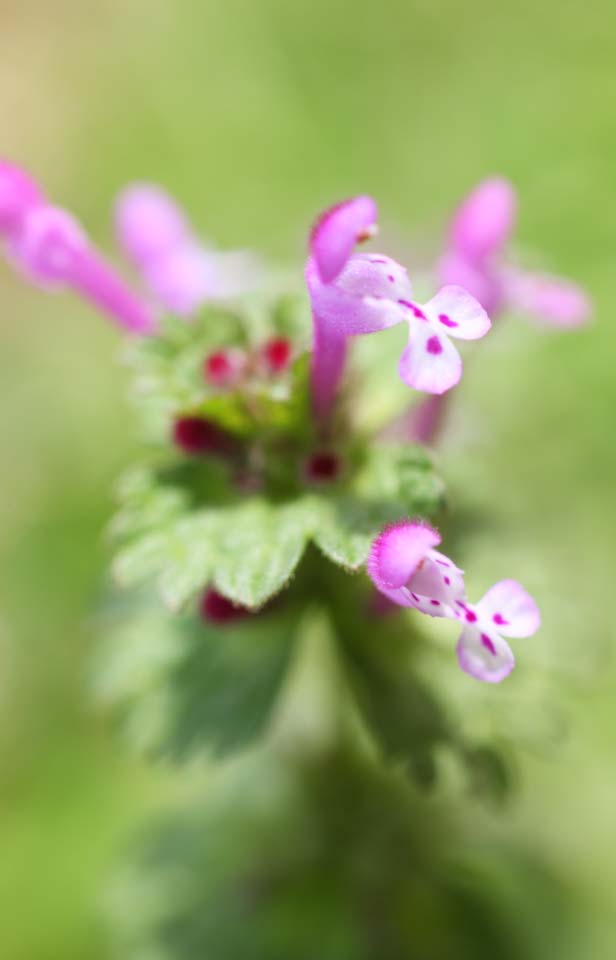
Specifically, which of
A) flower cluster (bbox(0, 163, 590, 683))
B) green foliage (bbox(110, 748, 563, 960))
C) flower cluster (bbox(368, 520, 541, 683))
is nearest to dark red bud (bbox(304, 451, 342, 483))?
flower cluster (bbox(0, 163, 590, 683))

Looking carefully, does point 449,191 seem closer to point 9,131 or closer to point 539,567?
point 9,131

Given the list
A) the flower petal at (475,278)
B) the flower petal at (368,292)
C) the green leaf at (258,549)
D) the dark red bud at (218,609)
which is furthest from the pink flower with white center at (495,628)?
the flower petal at (475,278)

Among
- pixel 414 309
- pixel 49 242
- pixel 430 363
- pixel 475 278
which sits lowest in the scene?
pixel 430 363

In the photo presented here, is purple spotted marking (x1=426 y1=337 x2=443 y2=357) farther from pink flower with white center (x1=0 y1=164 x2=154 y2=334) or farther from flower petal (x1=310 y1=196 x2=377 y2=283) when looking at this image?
pink flower with white center (x1=0 y1=164 x2=154 y2=334)

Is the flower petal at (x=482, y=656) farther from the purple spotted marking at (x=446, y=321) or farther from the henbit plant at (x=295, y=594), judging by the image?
the purple spotted marking at (x=446, y=321)

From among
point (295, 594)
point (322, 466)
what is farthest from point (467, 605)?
point (295, 594)

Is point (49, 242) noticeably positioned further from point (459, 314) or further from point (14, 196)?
point (459, 314)

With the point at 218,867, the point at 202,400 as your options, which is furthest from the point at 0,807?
the point at 202,400
